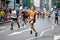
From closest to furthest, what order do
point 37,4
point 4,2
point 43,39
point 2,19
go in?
Answer: point 43,39, point 2,19, point 4,2, point 37,4

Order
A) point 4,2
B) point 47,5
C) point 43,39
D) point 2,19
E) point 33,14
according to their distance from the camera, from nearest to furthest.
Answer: point 43,39
point 33,14
point 2,19
point 4,2
point 47,5

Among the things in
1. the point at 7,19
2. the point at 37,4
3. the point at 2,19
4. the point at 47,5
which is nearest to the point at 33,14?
the point at 2,19

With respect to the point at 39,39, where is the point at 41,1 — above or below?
below

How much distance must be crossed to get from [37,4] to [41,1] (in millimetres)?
3298

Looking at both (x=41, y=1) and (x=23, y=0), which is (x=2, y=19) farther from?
(x=41, y=1)

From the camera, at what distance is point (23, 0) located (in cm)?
6688

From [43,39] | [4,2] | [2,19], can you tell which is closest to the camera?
[43,39]

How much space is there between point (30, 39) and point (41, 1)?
6849 cm

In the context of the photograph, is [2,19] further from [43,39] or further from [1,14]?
[43,39]

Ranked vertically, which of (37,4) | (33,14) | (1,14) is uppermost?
(33,14)

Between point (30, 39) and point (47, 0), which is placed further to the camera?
point (47, 0)

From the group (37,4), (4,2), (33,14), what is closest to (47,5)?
(37,4)

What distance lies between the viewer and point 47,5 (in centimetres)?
7950

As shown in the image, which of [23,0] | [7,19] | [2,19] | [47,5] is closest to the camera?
[2,19]
